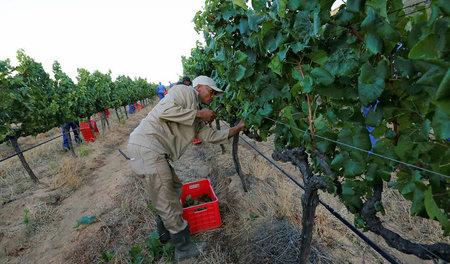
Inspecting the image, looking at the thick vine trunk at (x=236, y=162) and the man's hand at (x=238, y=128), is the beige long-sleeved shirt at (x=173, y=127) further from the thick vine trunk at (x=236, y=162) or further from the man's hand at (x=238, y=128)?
the thick vine trunk at (x=236, y=162)

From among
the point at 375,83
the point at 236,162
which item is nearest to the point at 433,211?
the point at 375,83

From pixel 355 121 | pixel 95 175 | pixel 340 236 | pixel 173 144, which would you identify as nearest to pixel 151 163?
pixel 173 144

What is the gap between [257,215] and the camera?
3.32 m

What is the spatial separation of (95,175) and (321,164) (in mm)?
A: 6704

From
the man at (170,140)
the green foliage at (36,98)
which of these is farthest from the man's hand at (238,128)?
the green foliage at (36,98)

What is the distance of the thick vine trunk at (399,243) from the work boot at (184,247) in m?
2.19

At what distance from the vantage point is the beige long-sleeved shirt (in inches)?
98.5

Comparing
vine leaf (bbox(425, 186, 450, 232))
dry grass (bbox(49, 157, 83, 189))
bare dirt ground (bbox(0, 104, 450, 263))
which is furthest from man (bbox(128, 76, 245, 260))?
dry grass (bbox(49, 157, 83, 189))

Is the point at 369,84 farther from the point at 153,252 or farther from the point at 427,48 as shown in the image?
the point at 153,252

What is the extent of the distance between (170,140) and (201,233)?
1.50 metres

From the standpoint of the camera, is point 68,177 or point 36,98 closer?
point 68,177

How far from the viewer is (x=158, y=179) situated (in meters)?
2.56

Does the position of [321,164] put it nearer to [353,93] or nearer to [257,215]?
[353,93]

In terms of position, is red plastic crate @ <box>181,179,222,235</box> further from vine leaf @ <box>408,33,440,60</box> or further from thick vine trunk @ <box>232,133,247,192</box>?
vine leaf @ <box>408,33,440,60</box>
